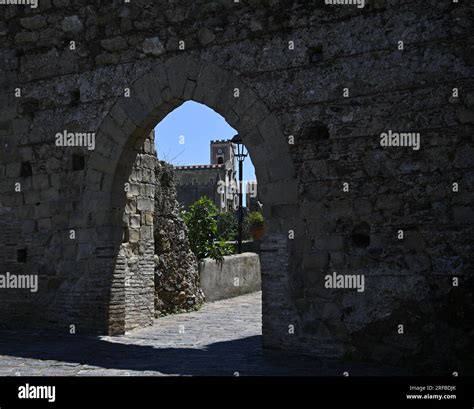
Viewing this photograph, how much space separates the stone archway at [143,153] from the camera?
5.90 metres

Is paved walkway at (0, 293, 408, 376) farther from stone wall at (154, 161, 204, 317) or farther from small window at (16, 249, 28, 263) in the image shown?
small window at (16, 249, 28, 263)

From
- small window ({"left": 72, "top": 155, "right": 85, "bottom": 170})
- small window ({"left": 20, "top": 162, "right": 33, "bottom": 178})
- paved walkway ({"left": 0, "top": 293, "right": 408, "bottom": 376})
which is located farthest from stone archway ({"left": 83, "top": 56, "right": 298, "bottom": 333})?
small window ({"left": 20, "top": 162, "right": 33, "bottom": 178})

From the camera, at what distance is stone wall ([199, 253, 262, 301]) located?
10.8m

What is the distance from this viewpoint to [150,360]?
5.52 meters

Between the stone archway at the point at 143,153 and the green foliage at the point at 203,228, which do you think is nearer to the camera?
the stone archway at the point at 143,153

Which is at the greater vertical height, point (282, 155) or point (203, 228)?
point (282, 155)

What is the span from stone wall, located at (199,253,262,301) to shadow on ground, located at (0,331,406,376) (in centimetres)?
409

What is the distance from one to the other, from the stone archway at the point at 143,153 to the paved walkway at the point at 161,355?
49 cm

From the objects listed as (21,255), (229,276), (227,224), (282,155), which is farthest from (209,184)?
(282,155)

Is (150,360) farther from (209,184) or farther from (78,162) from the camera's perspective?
(209,184)

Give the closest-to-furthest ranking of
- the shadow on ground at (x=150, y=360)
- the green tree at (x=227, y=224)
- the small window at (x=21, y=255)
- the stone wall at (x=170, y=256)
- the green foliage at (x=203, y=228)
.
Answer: the shadow on ground at (x=150, y=360) < the small window at (x=21, y=255) < the stone wall at (x=170, y=256) < the green foliage at (x=203, y=228) < the green tree at (x=227, y=224)

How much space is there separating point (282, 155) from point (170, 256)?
11.5 ft

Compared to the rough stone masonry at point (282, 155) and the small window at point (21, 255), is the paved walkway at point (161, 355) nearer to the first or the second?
the rough stone masonry at point (282, 155)

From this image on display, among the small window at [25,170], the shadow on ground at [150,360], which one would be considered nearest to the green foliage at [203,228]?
the small window at [25,170]
